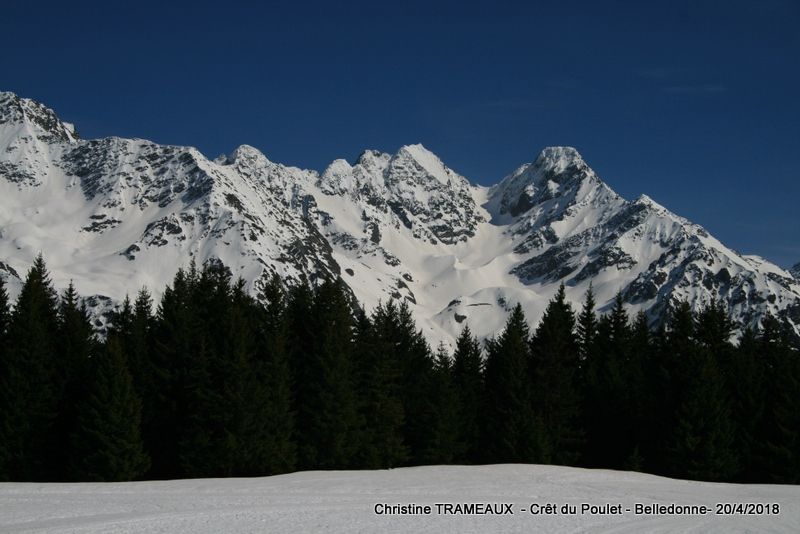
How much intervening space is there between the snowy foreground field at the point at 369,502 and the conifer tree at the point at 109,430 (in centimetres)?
884

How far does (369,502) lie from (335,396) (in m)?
20.3

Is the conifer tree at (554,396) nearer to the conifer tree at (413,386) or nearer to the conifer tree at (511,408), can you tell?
the conifer tree at (511,408)

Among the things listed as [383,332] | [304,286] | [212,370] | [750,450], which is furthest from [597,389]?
[212,370]

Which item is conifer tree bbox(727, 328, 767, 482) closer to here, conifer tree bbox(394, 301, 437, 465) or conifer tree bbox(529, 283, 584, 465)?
conifer tree bbox(529, 283, 584, 465)

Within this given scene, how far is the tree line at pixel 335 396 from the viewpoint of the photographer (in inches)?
1789

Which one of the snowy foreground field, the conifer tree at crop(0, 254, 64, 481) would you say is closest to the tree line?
the conifer tree at crop(0, 254, 64, 481)

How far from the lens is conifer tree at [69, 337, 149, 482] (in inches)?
1692

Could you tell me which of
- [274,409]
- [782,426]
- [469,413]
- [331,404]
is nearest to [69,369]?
[274,409]

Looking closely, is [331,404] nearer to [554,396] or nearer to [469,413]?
[469,413]

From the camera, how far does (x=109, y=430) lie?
43.5 m

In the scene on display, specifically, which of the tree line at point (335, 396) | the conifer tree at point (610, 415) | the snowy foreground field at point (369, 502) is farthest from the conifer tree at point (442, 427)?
the snowy foreground field at point (369, 502)

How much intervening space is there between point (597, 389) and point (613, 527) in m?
33.9

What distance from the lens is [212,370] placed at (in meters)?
48.7

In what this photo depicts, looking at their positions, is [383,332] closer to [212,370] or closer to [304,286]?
[304,286]
